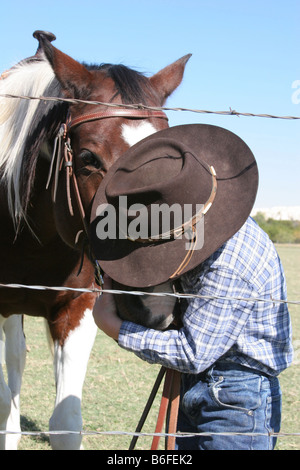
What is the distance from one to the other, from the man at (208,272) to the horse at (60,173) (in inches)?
12.2

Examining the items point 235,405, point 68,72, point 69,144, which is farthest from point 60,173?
point 235,405

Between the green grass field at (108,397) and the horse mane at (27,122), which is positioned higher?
the horse mane at (27,122)

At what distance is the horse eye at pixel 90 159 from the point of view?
2.10 m

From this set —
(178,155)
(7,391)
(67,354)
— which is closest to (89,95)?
(178,155)

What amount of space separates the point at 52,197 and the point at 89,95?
0.51 m

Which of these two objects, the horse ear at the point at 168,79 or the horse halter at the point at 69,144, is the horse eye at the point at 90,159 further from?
the horse ear at the point at 168,79

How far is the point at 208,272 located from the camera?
5.66 feet

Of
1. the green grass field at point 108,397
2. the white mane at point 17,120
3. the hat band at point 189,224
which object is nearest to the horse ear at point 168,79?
the white mane at point 17,120

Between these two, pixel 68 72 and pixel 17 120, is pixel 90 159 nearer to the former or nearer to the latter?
pixel 68 72

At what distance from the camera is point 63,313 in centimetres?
296

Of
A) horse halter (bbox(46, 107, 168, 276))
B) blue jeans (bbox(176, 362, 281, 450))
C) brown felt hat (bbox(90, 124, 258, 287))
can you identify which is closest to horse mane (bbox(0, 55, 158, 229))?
horse halter (bbox(46, 107, 168, 276))

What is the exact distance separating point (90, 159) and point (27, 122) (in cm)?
59

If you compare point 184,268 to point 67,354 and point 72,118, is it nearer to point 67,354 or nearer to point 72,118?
point 72,118

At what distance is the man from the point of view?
1659 millimetres
